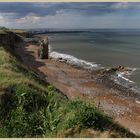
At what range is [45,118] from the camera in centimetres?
1516

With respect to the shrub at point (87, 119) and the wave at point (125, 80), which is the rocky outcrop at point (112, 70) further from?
the shrub at point (87, 119)

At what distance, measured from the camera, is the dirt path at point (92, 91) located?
27.6 metres

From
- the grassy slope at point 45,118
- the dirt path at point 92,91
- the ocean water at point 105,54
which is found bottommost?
the ocean water at point 105,54

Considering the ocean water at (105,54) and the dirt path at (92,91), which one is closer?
the dirt path at (92,91)

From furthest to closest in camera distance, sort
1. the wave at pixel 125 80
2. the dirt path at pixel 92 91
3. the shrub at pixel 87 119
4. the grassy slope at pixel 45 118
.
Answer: the wave at pixel 125 80 → the dirt path at pixel 92 91 → the shrub at pixel 87 119 → the grassy slope at pixel 45 118

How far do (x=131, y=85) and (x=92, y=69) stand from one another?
11534 mm

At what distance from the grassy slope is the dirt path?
9515 millimetres

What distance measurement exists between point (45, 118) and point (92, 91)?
808 inches

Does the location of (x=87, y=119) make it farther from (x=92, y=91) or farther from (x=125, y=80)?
(x=125, y=80)

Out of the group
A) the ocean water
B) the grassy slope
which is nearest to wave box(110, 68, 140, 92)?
the ocean water

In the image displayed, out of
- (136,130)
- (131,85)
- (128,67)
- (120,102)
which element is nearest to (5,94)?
(136,130)

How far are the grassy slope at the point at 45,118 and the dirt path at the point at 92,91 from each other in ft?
31.2

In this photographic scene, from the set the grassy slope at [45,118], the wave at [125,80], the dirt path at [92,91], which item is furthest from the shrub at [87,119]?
the wave at [125,80]

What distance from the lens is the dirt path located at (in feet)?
90.5
